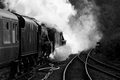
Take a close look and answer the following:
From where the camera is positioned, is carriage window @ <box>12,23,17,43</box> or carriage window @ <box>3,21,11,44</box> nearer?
carriage window @ <box>3,21,11,44</box>

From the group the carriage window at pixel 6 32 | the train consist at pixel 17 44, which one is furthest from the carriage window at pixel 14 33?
the carriage window at pixel 6 32

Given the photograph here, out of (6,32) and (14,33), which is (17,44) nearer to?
(14,33)

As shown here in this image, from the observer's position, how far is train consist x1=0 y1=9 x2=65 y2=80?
833 centimetres

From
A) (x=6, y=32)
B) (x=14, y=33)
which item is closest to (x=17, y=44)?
(x=14, y=33)

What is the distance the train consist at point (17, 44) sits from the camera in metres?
8.33

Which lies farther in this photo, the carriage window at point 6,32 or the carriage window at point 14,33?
the carriage window at point 14,33

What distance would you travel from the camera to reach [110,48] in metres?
20.9

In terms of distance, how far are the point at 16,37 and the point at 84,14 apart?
54.5 metres

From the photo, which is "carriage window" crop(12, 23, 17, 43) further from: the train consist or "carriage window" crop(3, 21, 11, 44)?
"carriage window" crop(3, 21, 11, 44)

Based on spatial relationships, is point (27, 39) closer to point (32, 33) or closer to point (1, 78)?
point (32, 33)

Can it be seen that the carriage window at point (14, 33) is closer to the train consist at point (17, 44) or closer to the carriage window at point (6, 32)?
the train consist at point (17, 44)

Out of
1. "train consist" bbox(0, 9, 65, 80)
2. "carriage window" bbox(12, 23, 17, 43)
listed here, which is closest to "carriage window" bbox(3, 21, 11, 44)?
"train consist" bbox(0, 9, 65, 80)

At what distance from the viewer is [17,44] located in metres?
9.77

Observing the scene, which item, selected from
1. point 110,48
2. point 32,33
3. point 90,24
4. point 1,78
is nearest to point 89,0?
point 90,24
